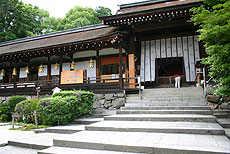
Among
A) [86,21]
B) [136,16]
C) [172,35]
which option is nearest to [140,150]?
[136,16]

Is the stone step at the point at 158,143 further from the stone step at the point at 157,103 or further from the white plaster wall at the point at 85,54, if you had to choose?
the white plaster wall at the point at 85,54

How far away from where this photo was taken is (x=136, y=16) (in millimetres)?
9891

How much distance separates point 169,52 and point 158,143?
9037 millimetres

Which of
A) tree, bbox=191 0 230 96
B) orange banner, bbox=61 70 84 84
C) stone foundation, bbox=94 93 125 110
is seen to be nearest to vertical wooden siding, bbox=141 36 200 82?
stone foundation, bbox=94 93 125 110

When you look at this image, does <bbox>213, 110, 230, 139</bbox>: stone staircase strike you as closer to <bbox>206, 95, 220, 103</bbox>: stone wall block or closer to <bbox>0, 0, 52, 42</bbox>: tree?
<bbox>206, 95, 220, 103</bbox>: stone wall block

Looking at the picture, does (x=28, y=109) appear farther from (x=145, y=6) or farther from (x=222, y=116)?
(x=145, y=6)

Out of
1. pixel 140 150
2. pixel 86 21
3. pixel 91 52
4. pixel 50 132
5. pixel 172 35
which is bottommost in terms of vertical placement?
pixel 50 132

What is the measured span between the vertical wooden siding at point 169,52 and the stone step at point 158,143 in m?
7.41

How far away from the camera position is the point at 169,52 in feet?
39.0

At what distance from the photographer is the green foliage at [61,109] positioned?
772 centimetres

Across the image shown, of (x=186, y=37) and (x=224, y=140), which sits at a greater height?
(x=186, y=37)

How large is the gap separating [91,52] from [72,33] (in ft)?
18.3

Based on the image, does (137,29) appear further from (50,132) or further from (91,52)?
(50,132)

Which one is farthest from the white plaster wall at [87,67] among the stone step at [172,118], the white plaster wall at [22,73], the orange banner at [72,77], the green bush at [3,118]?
the stone step at [172,118]
